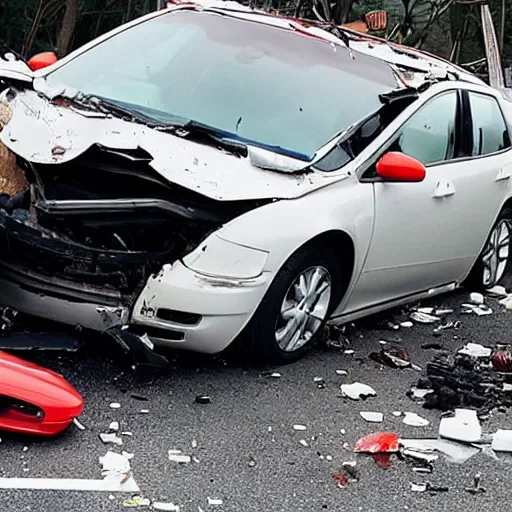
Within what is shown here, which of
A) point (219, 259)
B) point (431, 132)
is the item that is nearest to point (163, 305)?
point (219, 259)

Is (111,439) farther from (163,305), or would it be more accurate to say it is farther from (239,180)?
(239,180)

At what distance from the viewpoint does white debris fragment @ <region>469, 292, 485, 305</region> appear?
6.95m

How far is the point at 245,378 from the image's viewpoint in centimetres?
478

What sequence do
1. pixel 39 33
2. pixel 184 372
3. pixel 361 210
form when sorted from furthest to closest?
pixel 39 33
pixel 361 210
pixel 184 372

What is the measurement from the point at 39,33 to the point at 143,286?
31.8 ft

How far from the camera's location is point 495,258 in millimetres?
7105

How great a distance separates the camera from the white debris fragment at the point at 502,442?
4250 mm

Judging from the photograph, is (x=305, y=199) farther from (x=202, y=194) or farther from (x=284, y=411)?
(x=284, y=411)

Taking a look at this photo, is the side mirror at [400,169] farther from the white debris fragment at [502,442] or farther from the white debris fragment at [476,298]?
the white debris fragment at [476,298]

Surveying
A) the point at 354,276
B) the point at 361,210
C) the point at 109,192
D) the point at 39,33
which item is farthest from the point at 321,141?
the point at 39,33

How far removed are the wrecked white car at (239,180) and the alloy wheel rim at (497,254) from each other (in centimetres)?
A: 19

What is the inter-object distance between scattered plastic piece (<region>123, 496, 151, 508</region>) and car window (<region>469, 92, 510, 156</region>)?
12.1ft

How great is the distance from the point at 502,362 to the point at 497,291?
81.5 inches

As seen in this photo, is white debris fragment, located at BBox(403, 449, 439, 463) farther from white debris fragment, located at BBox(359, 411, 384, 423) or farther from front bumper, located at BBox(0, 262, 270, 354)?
front bumper, located at BBox(0, 262, 270, 354)
